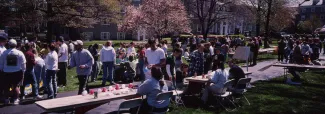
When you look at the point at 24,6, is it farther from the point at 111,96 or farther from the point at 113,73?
the point at 111,96

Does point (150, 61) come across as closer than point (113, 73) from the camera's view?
Yes

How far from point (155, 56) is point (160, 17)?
2477 centimetres

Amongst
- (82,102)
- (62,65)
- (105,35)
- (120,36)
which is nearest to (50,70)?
(62,65)

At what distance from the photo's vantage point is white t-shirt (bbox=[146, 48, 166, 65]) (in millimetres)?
9641

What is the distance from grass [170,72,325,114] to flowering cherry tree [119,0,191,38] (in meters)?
21.1

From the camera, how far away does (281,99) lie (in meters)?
10.4

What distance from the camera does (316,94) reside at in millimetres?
11562

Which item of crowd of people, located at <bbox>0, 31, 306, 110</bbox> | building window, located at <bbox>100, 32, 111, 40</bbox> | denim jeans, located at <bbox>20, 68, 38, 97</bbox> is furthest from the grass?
building window, located at <bbox>100, 32, 111, 40</bbox>

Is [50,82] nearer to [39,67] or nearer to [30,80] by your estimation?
[30,80]

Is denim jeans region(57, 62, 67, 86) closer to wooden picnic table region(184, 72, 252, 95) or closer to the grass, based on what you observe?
wooden picnic table region(184, 72, 252, 95)

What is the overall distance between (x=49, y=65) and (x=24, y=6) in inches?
655

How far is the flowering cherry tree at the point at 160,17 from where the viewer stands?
34.1 metres

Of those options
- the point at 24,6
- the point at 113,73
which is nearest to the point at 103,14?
the point at 24,6

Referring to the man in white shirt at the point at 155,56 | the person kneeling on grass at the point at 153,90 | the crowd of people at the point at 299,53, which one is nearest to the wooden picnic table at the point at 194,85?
the man in white shirt at the point at 155,56
